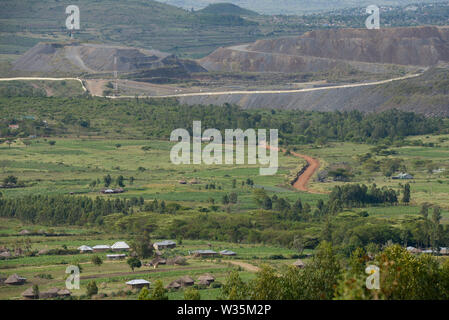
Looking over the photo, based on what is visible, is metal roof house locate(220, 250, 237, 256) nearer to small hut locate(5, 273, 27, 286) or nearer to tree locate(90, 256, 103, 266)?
tree locate(90, 256, 103, 266)

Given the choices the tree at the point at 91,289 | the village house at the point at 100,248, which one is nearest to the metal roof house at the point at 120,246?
the village house at the point at 100,248

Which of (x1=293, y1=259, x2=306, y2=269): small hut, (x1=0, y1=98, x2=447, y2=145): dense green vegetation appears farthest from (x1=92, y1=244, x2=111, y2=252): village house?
(x1=0, y1=98, x2=447, y2=145): dense green vegetation

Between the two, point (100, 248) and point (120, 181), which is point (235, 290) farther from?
point (120, 181)

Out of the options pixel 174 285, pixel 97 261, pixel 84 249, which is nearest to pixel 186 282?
pixel 174 285

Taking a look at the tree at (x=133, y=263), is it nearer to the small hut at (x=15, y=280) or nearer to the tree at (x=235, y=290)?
the small hut at (x=15, y=280)
